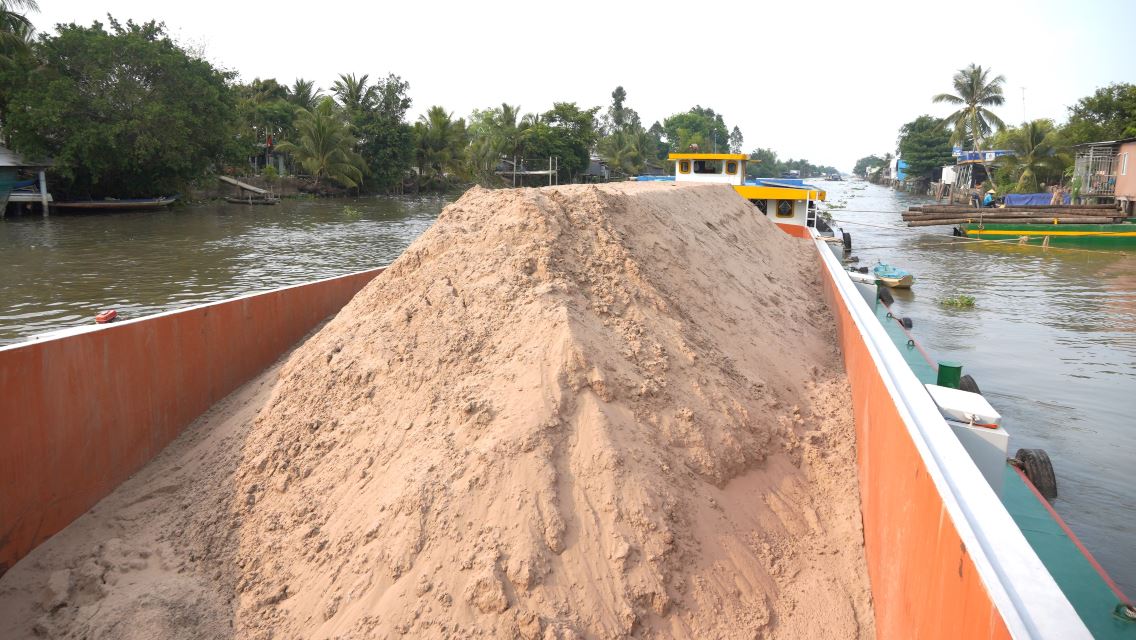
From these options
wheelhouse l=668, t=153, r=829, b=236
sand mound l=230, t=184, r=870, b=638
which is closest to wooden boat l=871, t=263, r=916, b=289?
wheelhouse l=668, t=153, r=829, b=236

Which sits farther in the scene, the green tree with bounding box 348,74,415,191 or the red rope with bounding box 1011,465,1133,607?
the green tree with bounding box 348,74,415,191

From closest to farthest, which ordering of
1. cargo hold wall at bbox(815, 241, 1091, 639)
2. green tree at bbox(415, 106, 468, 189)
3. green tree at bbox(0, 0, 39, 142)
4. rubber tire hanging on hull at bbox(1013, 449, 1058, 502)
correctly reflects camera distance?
1. cargo hold wall at bbox(815, 241, 1091, 639)
2. rubber tire hanging on hull at bbox(1013, 449, 1058, 502)
3. green tree at bbox(0, 0, 39, 142)
4. green tree at bbox(415, 106, 468, 189)

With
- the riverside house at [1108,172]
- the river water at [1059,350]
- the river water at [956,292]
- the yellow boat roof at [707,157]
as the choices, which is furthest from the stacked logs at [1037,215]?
the yellow boat roof at [707,157]

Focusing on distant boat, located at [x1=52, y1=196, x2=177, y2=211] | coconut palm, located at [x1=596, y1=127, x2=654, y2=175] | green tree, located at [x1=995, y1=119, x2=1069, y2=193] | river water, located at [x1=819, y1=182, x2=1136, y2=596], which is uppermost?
coconut palm, located at [x1=596, y1=127, x2=654, y2=175]

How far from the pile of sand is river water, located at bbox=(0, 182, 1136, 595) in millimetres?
3224

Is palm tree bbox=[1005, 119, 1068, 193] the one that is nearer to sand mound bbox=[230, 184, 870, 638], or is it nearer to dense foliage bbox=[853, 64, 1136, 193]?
dense foliage bbox=[853, 64, 1136, 193]

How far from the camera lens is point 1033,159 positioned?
3744 centimetres

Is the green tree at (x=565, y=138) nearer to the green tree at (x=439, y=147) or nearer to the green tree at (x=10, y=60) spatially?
the green tree at (x=439, y=147)

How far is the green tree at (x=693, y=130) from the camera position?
3851 inches

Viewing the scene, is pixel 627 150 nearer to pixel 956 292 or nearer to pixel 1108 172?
pixel 1108 172

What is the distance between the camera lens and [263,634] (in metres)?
3.32

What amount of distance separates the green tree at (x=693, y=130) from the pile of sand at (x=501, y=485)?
308ft

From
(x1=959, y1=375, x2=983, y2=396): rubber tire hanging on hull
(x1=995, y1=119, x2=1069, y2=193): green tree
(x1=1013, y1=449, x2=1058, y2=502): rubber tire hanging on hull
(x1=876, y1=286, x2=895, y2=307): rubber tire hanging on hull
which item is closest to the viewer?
(x1=1013, y1=449, x2=1058, y2=502): rubber tire hanging on hull

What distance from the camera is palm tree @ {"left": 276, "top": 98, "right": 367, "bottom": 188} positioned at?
40406 millimetres
